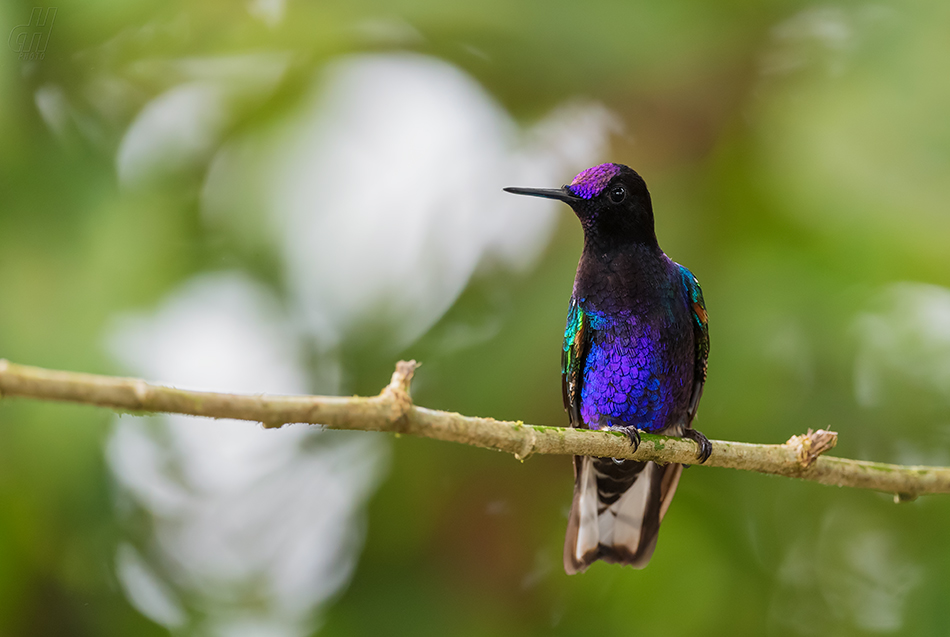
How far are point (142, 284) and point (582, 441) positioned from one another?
293cm

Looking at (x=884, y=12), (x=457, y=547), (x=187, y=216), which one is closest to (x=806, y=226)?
(x=884, y=12)

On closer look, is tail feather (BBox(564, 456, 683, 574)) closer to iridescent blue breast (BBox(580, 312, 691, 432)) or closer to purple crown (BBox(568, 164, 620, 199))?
iridescent blue breast (BBox(580, 312, 691, 432))

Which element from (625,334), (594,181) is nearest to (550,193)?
(594,181)

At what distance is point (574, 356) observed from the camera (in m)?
3.14

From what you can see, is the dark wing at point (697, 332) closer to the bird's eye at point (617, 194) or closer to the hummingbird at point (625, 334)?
the hummingbird at point (625, 334)

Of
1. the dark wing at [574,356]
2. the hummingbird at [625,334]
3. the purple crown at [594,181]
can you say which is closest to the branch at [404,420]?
the hummingbird at [625,334]

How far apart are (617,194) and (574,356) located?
2.26 feet

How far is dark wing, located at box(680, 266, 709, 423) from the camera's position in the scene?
121 inches

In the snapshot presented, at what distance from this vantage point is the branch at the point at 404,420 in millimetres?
1202

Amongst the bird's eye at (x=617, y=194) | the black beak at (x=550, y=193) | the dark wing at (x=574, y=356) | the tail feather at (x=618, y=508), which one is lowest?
the tail feather at (x=618, y=508)

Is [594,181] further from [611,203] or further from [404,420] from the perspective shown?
[404,420]

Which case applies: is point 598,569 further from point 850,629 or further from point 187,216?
point 187,216

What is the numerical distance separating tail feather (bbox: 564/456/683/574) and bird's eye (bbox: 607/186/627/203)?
47.5 inches

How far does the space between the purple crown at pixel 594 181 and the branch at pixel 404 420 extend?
2.75ft
